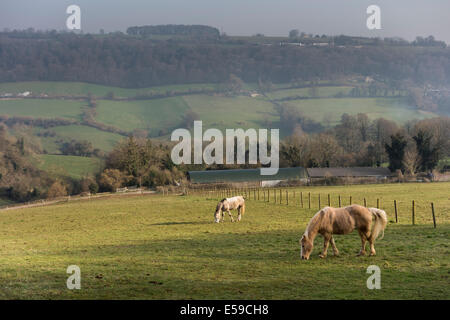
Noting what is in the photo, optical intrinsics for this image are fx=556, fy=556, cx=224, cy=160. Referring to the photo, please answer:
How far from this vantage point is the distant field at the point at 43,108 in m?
167

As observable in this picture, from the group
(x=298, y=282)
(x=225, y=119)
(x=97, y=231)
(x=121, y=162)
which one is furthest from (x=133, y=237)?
(x=225, y=119)

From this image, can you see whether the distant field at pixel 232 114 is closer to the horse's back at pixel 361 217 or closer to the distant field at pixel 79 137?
the distant field at pixel 79 137

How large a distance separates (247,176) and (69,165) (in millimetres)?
41709

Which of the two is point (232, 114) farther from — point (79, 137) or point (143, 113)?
point (79, 137)

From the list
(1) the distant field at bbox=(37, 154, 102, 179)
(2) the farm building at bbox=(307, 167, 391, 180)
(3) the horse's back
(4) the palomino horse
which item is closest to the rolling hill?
(1) the distant field at bbox=(37, 154, 102, 179)

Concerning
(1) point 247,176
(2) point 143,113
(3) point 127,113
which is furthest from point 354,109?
(1) point 247,176

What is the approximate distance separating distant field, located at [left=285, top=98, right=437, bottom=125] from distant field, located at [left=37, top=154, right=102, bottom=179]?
83772 millimetres

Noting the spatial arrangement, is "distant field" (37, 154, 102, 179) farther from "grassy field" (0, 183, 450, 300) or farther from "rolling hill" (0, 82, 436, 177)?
"grassy field" (0, 183, 450, 300)

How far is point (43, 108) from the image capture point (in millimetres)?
174250

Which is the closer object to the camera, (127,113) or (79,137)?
(79,137)

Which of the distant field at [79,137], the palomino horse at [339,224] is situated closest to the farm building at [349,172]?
the distant field at [79,137]

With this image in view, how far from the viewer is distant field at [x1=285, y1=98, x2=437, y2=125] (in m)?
176

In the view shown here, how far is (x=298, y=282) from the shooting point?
1411 cm

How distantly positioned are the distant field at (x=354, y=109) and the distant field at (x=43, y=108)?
73.2m
